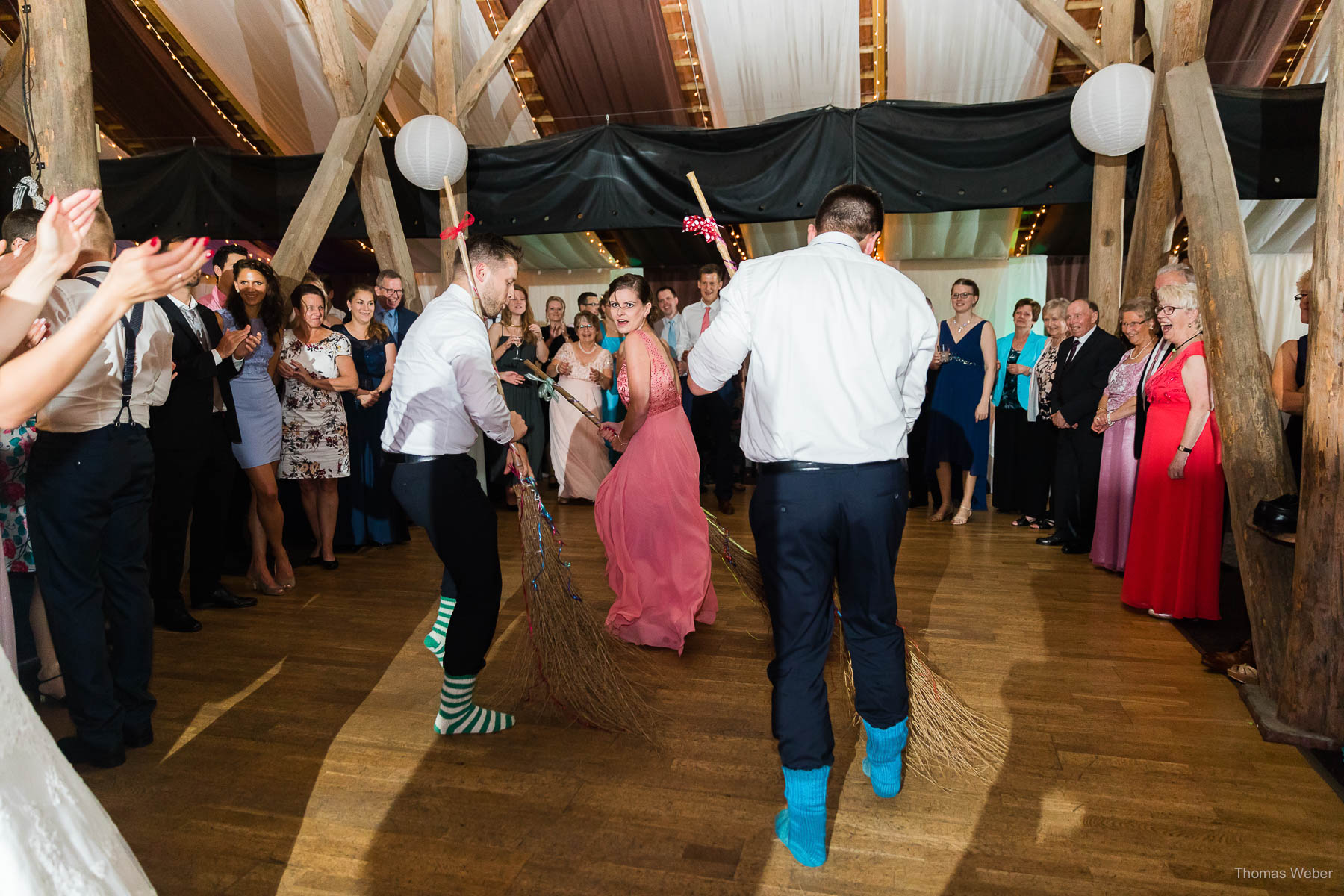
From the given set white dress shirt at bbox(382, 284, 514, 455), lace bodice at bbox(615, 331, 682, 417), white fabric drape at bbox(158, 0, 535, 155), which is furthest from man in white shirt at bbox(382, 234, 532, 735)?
white fabric drape at bbox(158, 0, 535, 155)

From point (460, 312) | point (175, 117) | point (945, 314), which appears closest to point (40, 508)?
point (460, 312)

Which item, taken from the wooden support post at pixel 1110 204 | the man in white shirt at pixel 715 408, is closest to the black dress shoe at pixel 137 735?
the man in white shirt at pixel 715 408

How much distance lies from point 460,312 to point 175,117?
7331 mm

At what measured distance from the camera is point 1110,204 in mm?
5656

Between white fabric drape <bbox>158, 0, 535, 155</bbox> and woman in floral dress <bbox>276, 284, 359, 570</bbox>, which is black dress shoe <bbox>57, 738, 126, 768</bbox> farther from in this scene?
white fabric drape <bbox>158, 0, 535, 155</bbox>

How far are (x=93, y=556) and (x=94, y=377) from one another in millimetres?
527

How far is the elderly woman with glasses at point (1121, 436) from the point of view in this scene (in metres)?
4.37

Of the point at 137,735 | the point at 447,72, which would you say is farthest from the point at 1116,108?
the point at 137,735

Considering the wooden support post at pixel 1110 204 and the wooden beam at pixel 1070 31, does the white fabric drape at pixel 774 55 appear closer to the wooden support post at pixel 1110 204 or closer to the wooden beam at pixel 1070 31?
the wooden beam at pixel 1070 31

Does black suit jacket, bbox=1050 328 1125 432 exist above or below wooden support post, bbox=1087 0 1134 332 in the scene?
below

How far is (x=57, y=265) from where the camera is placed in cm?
138

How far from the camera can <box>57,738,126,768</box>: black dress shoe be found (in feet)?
8.17

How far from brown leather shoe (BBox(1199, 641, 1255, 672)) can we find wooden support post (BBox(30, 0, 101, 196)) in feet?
16.2

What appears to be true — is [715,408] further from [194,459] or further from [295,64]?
[295,64]
